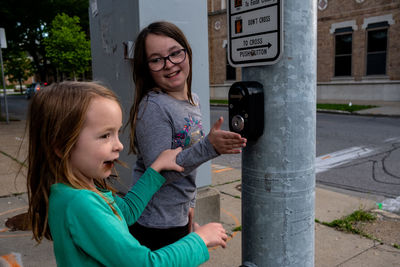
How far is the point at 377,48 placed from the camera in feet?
55.2

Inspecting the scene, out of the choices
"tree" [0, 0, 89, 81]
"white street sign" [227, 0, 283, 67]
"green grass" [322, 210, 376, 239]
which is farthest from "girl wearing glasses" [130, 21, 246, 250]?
"tree" [0, 0, 89, 81]

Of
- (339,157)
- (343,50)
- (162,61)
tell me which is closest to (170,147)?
(162,61)

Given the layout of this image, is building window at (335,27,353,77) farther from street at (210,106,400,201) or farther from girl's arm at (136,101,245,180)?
girl's arm at (136,101,245,180)

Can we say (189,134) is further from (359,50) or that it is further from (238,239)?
(359,50)

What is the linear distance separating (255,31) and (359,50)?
17849 millimetres

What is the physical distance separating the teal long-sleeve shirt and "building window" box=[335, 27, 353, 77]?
741 inches

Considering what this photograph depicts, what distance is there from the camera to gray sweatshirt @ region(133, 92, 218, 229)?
5.22ft

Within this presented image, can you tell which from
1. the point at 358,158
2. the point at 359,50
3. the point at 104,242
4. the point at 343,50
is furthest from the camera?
the point at 343,50

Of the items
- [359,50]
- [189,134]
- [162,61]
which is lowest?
[189,134]

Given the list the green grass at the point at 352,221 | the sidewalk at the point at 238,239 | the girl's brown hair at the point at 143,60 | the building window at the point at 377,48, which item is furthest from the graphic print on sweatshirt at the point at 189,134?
the building window at the point at 377,48

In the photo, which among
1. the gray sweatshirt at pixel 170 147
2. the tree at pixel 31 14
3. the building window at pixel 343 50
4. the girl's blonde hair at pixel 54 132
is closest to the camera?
the girl's blonde hair at pixel 54 132

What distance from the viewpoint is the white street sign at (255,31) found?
4.76 ft

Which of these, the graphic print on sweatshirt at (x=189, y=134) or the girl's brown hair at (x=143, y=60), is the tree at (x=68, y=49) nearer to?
the girl's brown hair at (x=143, y=60)

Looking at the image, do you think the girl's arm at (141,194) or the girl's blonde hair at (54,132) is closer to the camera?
the girl's blonde hair at (54,132)
